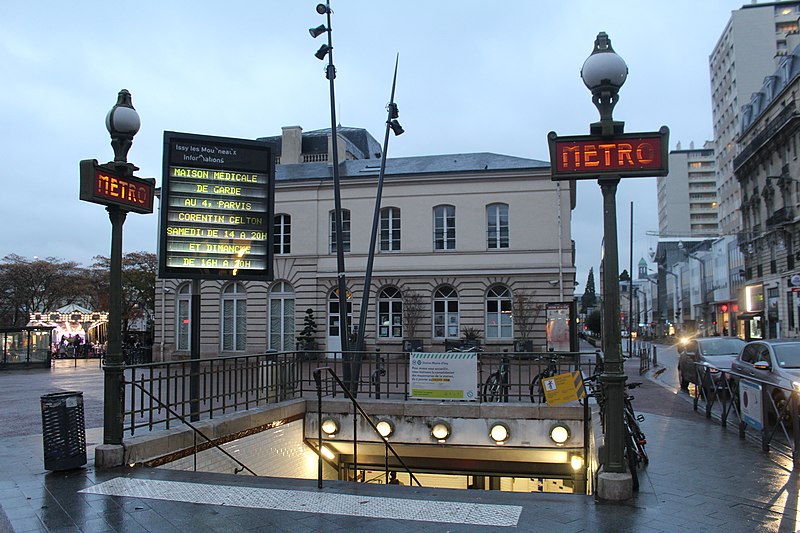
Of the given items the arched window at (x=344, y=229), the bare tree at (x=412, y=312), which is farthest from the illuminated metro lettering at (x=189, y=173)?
the arched window at (x=344, y=229)

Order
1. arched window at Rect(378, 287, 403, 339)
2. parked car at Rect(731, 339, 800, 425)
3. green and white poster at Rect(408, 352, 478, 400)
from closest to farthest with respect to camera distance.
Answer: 1. parked car at Rect(731, 339, 800, 425)
2. green and white poster at Rect(408, 352, 478, 400)
3. arched window at Rect(378, 287, 403, 339)

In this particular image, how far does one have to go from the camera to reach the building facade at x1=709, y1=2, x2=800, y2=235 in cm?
7775

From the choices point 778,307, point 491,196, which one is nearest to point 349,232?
point 491,196

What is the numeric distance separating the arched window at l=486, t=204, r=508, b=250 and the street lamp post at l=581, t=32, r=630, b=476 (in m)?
25.2

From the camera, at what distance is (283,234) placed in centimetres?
3494

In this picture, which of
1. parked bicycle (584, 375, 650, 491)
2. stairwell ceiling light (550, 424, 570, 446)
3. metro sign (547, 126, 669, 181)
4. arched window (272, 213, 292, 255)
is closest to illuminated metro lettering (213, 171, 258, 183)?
metro sign (547, 126, 669, 181)

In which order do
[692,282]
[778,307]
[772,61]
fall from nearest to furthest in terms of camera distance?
[778,307] → [772,61] → [692,282]

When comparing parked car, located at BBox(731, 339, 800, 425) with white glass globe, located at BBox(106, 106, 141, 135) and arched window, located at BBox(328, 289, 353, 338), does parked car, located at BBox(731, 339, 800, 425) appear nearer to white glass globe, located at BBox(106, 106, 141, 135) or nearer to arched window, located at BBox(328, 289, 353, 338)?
white glass globe, located at BBox(106, 106, 141, 135)

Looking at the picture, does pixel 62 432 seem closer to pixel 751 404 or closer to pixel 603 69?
pixel 603 69

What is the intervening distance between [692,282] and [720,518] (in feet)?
323

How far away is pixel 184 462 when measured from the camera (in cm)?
922

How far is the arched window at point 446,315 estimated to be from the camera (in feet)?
106

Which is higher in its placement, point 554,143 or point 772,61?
point 772,61

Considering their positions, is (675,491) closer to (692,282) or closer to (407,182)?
(407,182)
